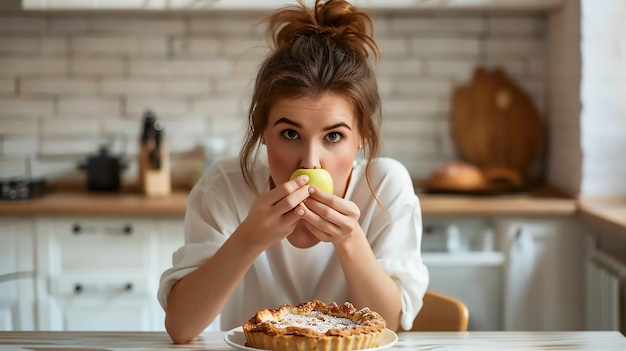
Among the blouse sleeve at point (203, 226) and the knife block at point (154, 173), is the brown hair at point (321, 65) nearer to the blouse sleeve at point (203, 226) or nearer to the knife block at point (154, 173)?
the blouse sleeve at point (203, 226)

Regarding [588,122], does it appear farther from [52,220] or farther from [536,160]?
[52,220]

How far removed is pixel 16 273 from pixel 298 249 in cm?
160

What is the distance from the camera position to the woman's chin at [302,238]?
1.72 meters

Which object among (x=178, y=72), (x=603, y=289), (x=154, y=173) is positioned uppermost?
(x=178, y=72)

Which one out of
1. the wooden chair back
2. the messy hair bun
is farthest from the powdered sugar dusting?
the messy hair bun

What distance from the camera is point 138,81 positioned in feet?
11.7

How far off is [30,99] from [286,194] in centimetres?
248

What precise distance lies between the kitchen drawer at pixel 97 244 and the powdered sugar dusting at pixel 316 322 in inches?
68.8

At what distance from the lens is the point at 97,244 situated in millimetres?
3020

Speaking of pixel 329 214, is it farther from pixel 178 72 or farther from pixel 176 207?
pixel 178 72

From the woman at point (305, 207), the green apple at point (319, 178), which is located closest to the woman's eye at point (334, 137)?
the woman at point (305, 207)

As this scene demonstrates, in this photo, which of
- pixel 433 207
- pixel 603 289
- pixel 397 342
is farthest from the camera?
pixel 433 207

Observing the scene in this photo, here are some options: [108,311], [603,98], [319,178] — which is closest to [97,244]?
[108,311]

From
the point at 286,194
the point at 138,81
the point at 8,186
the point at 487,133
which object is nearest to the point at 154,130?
the point at 138,81
